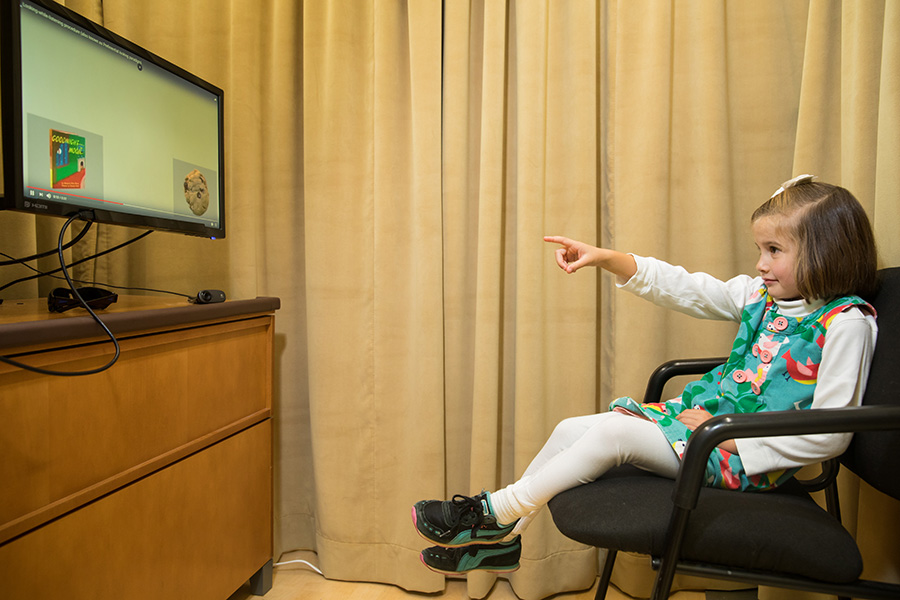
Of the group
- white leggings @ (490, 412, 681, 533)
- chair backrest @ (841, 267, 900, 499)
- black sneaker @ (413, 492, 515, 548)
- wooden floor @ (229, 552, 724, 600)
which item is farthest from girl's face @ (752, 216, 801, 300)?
wooden floor @ (229, 552, 724, 600)

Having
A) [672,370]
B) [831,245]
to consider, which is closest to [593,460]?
[672,370]

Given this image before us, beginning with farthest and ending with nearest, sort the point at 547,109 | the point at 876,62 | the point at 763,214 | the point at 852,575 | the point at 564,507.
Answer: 1. the point at 547,109
2. the point at 876,62
3. the point at 763,214
4. the point at 564,507
5. the point at 852,575

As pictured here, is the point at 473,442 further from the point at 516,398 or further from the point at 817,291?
the point at 817,291

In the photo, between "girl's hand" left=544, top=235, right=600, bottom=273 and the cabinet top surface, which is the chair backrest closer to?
"girl's hand" left=544, top=235, right=600, bottom=273

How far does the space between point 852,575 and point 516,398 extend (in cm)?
97

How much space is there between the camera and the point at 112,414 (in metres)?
1.12

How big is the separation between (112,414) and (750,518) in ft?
3.83

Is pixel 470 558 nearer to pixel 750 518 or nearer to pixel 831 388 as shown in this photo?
pixel 750 518

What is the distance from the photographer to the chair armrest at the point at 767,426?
2.75ft

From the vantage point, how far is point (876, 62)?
4.30 ft

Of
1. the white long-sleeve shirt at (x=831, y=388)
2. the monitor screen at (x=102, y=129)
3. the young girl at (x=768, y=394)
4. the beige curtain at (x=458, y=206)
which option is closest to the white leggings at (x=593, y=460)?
the young girl at (x=768, y=394)

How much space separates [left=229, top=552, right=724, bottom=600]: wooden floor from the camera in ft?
5.73

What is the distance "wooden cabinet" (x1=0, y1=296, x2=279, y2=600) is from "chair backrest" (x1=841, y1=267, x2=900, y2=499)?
1390 mm

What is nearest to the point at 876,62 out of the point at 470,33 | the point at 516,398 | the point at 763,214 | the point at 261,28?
the point at 763,214
